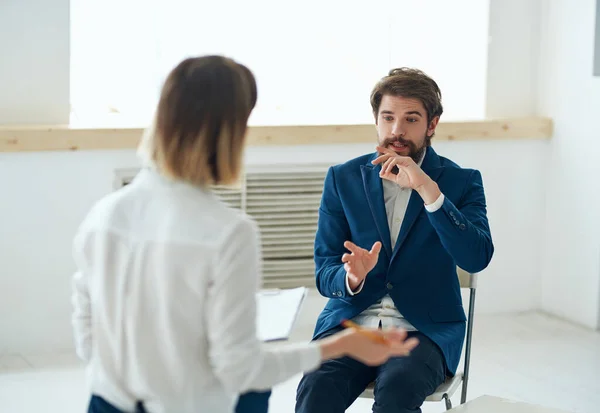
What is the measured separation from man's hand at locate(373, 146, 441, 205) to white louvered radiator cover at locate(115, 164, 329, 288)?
169 centimetres

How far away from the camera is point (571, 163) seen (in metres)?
4.41

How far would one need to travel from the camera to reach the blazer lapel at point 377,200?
2516 mm

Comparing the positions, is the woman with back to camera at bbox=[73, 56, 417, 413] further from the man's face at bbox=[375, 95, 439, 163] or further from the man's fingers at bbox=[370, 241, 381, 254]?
the man's face at bbox=[375, 95, 439, 163]

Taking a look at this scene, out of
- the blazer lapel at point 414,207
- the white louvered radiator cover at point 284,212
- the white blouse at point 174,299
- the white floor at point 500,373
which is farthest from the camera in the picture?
the white louvered radiator cover at point 284,212

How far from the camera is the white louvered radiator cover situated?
4145 mm

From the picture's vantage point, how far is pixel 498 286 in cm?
457

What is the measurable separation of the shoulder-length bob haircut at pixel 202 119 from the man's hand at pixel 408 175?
91 cm

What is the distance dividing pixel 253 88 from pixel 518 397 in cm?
222

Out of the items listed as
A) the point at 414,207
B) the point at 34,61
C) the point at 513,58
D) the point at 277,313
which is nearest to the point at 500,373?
the point at 414,207

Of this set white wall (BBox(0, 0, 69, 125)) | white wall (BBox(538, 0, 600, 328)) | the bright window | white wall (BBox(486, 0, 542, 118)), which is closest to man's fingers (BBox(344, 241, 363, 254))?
the bright window

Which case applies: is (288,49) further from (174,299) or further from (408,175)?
(174,299)

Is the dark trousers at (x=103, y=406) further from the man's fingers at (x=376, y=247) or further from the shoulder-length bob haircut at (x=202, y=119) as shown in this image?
the man's fingers at (x=376, y=247)

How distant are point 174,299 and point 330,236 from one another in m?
1.09

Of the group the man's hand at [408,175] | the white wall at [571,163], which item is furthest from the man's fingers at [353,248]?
the white wall at [571,163]
